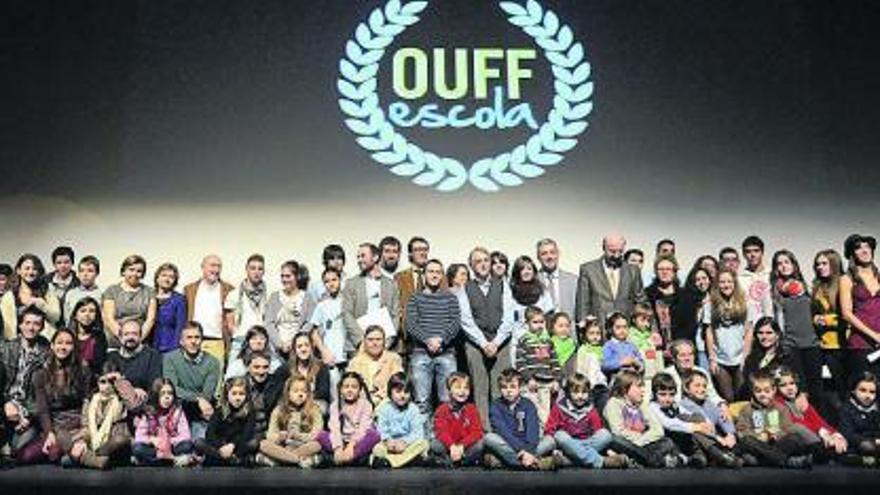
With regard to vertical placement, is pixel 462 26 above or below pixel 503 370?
above

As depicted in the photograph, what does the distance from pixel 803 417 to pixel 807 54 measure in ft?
10.3

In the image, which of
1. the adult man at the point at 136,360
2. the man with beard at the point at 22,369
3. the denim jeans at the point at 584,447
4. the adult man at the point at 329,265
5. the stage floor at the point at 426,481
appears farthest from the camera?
the adult man at the point at 329,265

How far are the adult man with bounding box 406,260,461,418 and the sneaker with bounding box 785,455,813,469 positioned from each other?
193cm

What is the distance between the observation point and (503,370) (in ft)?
20.8

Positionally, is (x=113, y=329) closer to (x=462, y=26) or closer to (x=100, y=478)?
(x=100, y=478)

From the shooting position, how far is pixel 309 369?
6242 millimetres

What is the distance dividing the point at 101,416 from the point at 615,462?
2.82 metres

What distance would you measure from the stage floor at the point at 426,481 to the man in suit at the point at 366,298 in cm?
110

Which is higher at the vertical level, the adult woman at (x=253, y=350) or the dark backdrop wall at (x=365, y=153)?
the dark backdrop wall at (x=365, y=153)

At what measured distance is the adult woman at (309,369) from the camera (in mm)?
6176

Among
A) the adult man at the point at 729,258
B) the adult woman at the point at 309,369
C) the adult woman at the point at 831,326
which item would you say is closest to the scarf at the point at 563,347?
the adult man at the point at 729,258

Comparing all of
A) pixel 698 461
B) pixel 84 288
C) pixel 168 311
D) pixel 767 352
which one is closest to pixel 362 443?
pixel 168 311

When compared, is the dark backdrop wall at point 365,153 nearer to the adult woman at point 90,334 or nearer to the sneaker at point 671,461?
the adult woman at point 90,334

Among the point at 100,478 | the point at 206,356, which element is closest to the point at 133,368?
the point at 206,356
